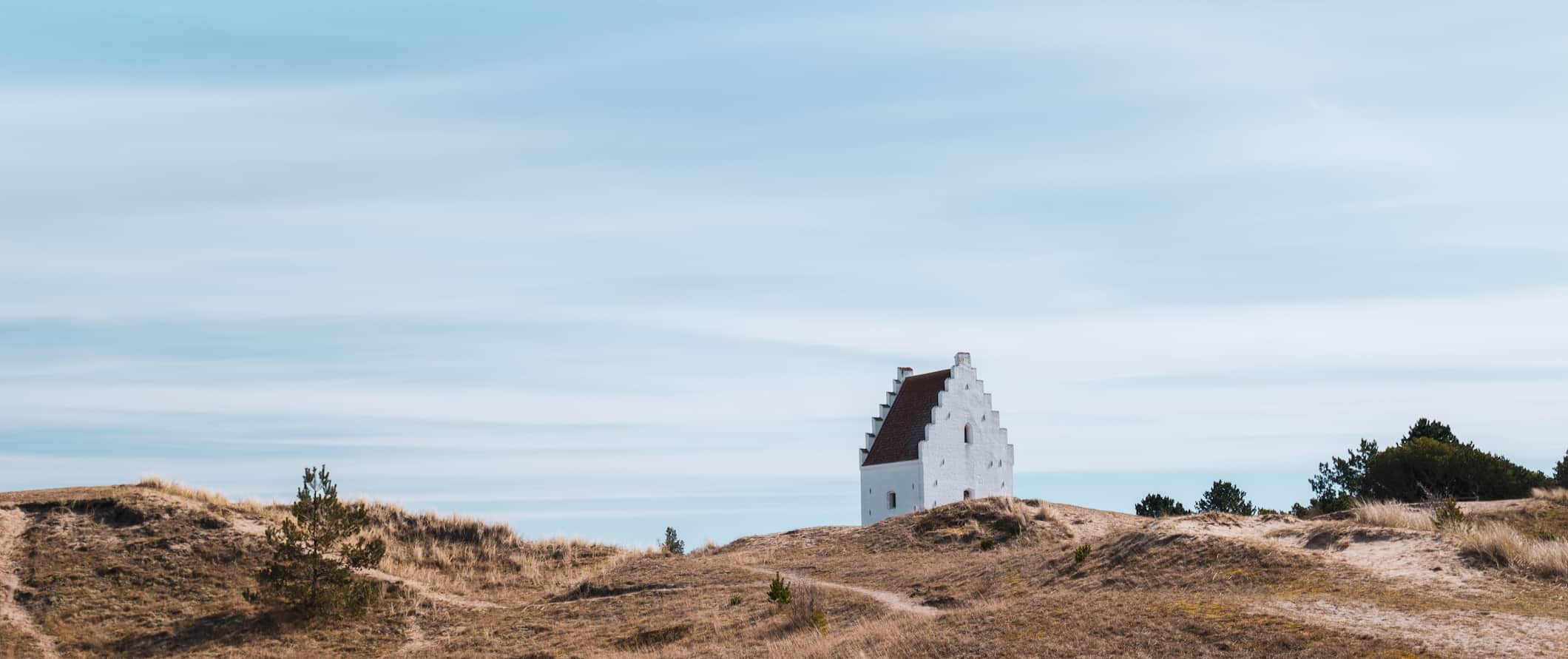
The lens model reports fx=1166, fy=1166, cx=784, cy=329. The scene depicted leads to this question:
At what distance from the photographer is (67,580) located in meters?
35.1

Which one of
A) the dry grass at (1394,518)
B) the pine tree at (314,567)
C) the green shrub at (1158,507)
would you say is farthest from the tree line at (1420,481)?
the pine tree at (314,567)

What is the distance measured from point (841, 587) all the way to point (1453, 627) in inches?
620

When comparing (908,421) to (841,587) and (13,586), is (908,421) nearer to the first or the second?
(841,587)

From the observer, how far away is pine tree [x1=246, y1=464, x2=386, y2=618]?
3397cm

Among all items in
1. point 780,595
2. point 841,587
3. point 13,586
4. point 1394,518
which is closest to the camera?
point 1394,518

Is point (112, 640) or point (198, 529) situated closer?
point (112, 640)

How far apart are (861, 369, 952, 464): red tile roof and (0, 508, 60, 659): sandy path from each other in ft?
121

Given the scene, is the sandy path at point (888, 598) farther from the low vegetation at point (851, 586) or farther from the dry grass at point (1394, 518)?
the dry grass at point (1394, 518)

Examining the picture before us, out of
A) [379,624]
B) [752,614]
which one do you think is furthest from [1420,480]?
[379,624]

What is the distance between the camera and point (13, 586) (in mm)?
34531

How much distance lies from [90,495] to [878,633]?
1248 inches

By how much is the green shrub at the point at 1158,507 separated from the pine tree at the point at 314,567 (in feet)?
113

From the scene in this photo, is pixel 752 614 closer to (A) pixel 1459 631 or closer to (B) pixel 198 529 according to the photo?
(A) pixel 1459 631

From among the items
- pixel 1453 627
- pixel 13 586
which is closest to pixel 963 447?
pixel 13 586
